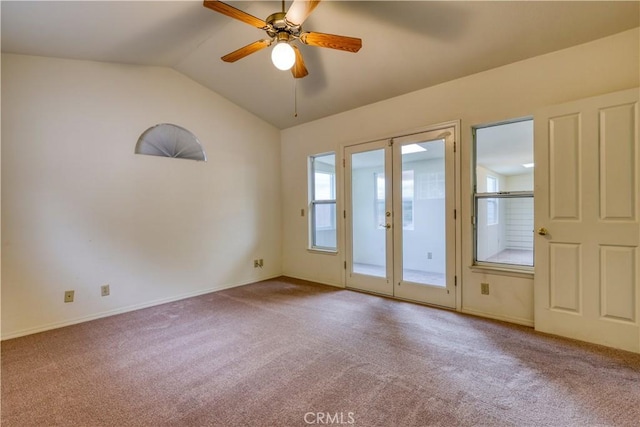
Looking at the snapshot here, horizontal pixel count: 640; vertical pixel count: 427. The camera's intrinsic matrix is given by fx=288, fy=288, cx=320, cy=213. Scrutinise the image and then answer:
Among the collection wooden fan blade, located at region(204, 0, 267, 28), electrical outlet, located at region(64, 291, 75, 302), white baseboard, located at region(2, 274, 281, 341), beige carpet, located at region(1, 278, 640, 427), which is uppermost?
wooden fan blade, located at region(204, 0, 267, 28)

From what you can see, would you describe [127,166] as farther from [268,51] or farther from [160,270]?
[268,51]

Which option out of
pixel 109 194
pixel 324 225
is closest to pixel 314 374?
pixel 324 225

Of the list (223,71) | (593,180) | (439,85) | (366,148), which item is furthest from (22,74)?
(593,180)

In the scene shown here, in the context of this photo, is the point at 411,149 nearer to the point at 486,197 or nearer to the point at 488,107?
the point at 488,107

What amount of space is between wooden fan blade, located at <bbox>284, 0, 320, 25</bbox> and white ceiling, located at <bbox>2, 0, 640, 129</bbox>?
28.5 inches

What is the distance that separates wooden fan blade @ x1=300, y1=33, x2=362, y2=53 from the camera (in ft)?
7.04

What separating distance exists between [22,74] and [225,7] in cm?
242

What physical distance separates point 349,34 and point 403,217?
2.10 m

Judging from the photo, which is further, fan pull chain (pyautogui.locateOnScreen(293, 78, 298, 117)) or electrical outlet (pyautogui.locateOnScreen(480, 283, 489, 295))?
fan pull chain (pyautogui.locateOnScreen(293, 78, 298, 117))

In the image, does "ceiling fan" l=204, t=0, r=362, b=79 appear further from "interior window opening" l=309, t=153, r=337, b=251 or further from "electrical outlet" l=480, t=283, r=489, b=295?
"electrical outlet" l=480, t=283, r=489, b=295

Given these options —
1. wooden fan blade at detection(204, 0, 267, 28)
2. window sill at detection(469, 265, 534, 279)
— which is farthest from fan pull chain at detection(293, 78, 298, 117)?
window sill at detection(469, 265, 534, 279)

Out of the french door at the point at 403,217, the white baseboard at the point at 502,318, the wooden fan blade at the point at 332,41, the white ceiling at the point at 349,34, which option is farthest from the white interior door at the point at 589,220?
the wooden fan blade at the point at 332,41

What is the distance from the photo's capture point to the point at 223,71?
3660 mm

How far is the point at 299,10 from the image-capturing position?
1885mm
